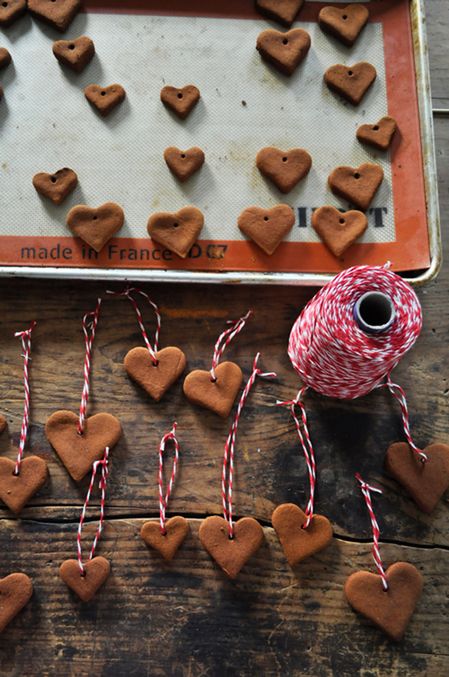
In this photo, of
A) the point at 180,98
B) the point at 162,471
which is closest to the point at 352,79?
the point at 180,98

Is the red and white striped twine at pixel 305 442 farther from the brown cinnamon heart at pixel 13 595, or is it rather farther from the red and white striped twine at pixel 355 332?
the brown cinnamon heart at pixel 13 595

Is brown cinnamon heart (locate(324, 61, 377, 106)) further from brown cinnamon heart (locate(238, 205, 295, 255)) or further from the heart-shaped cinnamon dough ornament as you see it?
the heart-shaped cinnamon dough ornament

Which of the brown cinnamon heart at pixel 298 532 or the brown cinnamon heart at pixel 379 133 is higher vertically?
the brown cinnamon heart at pixel 379 133

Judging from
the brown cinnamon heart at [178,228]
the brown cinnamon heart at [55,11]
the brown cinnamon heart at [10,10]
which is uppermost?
the brown cinnamon heart at [55,11]

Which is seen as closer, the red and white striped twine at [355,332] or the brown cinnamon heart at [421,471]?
the red and white striped twine at [355,332]

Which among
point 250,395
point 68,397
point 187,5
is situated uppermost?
point 187,5

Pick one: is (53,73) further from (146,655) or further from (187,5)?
(146,655)

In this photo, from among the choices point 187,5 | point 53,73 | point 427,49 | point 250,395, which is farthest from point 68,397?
point 427,49

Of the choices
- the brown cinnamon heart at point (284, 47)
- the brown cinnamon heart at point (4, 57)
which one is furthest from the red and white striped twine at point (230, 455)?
the brown cinnamon heart at point (4, 57)
